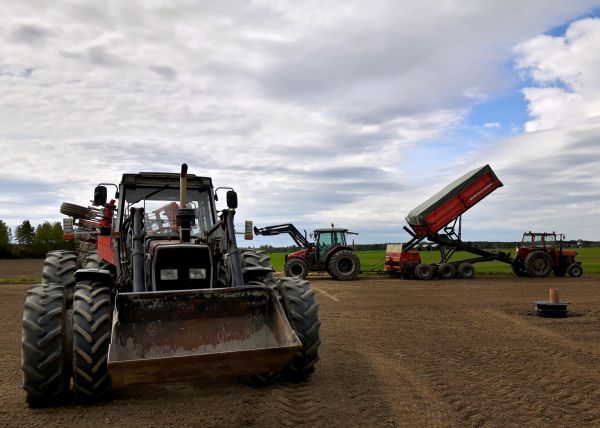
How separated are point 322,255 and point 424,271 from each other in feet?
14.2

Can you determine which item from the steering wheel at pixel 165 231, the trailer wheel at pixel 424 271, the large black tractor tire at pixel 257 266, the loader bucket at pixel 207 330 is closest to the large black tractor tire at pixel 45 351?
the loader bucket at pixel 207 330

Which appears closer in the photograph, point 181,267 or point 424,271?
point 181,267

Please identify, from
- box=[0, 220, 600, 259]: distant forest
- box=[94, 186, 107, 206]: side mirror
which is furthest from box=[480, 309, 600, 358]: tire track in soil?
box=[0, 220, 600, 259]: distant forest

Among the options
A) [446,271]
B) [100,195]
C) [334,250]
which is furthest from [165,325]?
[446,271]

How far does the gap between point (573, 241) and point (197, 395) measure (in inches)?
893

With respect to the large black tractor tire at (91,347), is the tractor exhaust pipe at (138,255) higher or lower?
higher

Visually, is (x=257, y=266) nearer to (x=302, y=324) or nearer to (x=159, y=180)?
(x=302, y=324)

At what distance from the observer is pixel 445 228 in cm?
2330

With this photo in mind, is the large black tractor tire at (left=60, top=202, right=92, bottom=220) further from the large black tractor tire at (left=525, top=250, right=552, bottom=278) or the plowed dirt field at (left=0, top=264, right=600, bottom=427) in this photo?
the large black tractor tire at (left=525, top=250, right=552, bottom=278)

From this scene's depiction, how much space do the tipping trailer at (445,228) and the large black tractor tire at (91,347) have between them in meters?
18.3

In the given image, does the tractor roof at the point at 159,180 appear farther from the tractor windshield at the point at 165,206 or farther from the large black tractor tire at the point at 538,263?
the large black tractor tire at the point at 538,263

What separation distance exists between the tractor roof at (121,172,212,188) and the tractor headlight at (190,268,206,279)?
1.87m

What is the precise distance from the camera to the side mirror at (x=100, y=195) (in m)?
6.81

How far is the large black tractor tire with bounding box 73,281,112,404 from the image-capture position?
197 inches
